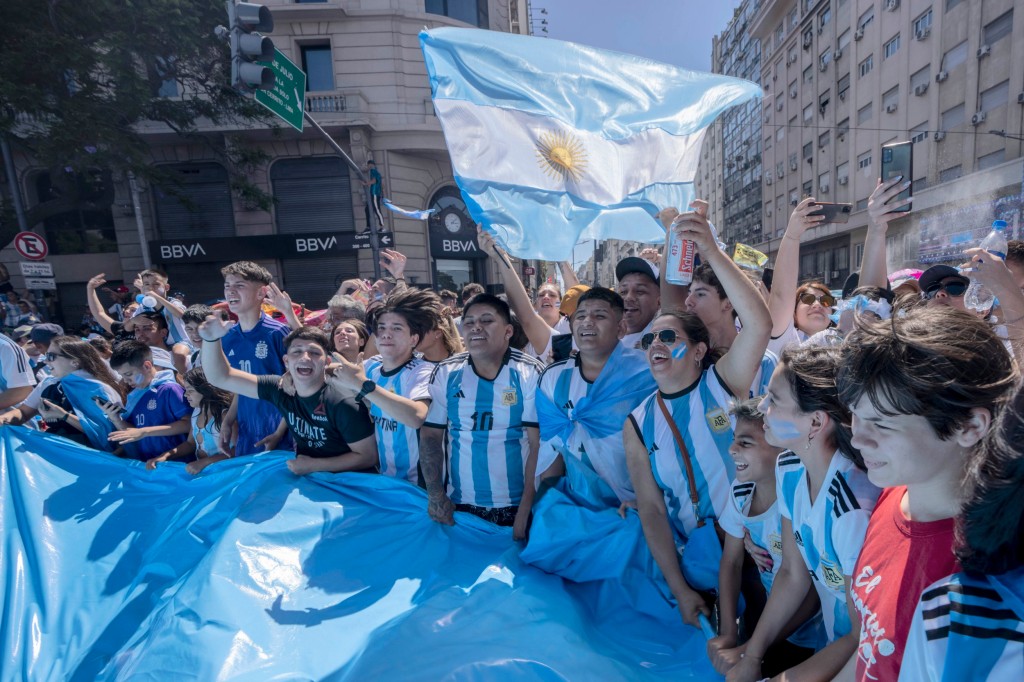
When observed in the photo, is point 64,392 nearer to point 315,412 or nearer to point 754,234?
point 315,412

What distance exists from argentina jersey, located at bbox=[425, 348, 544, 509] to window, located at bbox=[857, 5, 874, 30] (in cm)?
3110

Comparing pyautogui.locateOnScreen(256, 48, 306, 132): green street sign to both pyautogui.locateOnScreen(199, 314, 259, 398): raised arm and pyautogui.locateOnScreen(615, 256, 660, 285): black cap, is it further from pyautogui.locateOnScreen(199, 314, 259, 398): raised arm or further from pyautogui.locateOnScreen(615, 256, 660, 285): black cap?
pyautogui.locateOnScreen(615, 256, 660, 285): black cap

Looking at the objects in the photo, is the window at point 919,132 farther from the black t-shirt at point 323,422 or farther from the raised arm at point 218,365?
the raised arm at point 218,365

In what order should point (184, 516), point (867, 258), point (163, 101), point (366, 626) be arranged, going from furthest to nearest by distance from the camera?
point (163, 101) < point (867, 258) < point (184, 516) < point (366, 626)

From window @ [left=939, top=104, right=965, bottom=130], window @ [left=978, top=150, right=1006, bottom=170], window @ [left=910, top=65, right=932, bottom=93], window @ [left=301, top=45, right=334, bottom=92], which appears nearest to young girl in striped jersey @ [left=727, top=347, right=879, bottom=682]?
window @ [left=301, top=45, right=334, bottom=92]

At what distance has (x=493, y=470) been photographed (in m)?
2.72

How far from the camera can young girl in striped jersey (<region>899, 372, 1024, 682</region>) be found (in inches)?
31.6

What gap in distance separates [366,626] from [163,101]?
676 inches

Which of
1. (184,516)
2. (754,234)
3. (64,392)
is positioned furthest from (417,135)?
(754,234)

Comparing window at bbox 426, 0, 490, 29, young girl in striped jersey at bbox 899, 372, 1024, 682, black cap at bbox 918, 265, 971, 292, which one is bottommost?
young girl in striped jersey at bbox 899, 372, 1024, 682

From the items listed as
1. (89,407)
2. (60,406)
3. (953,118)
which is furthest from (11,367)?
(953,118)

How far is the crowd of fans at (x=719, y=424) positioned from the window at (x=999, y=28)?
68.8ft

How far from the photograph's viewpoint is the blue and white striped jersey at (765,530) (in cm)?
176

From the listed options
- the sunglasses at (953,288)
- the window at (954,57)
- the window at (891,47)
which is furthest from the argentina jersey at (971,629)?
the window at (891,47)
